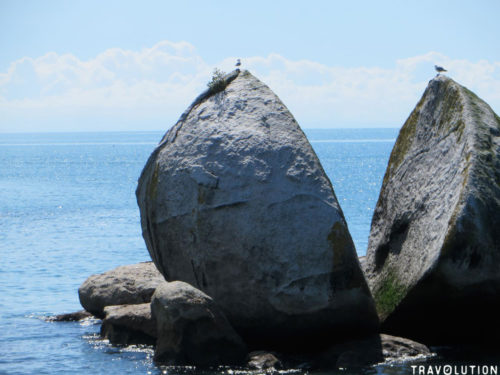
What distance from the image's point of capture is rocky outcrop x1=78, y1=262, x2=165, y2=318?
16.1m

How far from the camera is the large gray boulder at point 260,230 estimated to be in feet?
41.9

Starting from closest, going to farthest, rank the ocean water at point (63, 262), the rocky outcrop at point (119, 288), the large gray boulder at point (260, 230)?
1. the large gray boulder at point (260, 230)
2. the ocean water at point (63, 262)
3. the rocky outcrop at point (119, 288)

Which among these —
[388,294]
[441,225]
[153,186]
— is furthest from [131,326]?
[441,225]

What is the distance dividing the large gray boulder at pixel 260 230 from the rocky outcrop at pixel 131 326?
0.92 metres

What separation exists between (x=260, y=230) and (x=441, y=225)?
3.08 metres

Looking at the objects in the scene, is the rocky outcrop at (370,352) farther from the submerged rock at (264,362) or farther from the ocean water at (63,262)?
the submerged rock at (264,362)

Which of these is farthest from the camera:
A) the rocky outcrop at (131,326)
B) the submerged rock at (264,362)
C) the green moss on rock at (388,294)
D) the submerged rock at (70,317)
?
the submerged rock at (70,317)

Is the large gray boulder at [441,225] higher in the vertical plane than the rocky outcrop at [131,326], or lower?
higher

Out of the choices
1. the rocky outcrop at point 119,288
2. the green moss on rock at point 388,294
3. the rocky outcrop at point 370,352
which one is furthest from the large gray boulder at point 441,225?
the rocky outcrop at point 119,288

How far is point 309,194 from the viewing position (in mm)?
13133

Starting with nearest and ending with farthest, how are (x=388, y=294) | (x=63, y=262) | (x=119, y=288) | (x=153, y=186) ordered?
1. (x=388, y=294)
2. (x=153, y=186)
3. (x=119, y=288)
4. (x=63, y=262)

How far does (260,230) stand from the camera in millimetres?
12906

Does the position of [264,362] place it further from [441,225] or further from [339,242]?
[441,225]

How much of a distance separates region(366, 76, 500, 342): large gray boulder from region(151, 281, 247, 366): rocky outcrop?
3025mm
